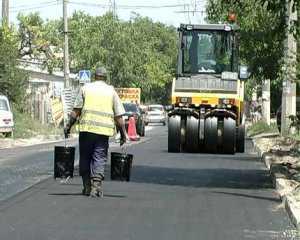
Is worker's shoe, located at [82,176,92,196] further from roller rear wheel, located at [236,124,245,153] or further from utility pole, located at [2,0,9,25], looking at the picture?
utility pole, located at [2,0,9,25]

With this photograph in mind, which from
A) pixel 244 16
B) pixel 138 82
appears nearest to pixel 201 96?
pixel 244 16

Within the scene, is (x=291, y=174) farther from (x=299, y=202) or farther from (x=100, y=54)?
(x=100, y=54)

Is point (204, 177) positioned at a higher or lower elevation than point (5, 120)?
higher

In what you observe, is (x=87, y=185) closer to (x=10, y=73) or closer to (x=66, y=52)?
(x=10, y=73)

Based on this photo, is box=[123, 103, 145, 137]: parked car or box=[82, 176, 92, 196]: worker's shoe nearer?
box=[82, 176, 92, 196]: worker's shoe

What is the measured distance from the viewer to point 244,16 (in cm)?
2728

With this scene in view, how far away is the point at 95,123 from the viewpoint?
465 inches

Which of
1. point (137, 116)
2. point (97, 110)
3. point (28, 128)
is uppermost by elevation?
point (97, 110)

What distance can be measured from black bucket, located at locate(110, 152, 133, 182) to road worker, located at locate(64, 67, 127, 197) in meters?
0.78

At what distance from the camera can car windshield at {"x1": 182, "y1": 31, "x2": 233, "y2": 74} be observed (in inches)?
893

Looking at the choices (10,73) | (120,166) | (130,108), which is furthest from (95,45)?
(120,166)

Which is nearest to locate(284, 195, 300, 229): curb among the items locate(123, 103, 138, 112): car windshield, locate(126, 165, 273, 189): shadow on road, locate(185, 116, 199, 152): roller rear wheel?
locate(126, 165, 273, 189): shadow on road

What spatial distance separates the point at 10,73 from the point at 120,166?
2688cm

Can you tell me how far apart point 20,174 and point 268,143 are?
11.7 m
